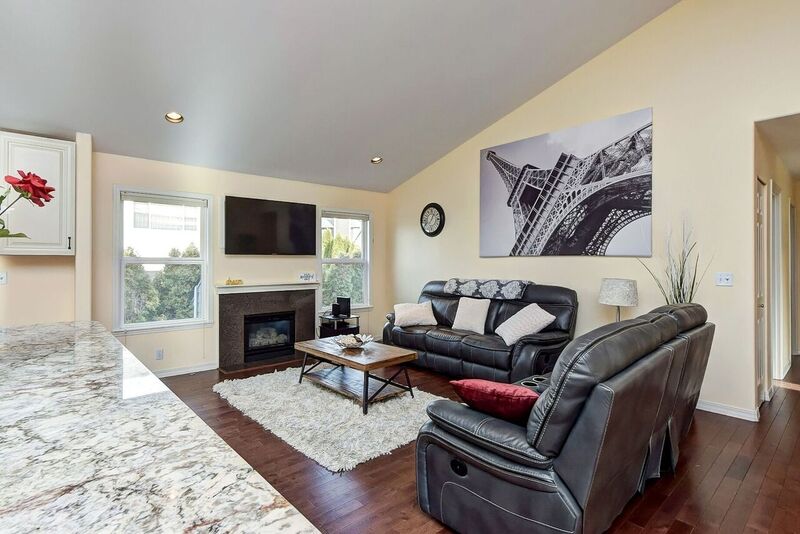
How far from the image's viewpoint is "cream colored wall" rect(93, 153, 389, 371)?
4.25 metres

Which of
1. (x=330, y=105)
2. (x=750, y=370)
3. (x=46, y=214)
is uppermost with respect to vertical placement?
(x=330, y=105)

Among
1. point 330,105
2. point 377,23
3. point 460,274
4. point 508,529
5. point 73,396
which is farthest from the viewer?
point 460,274

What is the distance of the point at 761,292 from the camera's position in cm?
364

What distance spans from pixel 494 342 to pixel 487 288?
0.99 metres

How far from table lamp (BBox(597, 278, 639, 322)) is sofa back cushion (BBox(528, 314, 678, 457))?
2.18 metres

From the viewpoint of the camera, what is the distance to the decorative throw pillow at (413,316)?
5.13 m

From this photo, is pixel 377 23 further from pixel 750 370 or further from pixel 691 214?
pixel 750 370

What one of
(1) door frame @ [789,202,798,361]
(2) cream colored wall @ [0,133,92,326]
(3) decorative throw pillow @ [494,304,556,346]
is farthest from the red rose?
(1) door frame @ [789,202,798,361]

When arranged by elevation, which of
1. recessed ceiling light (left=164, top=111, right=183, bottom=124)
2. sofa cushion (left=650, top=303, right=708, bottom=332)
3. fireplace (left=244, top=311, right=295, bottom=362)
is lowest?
fireplace (left=244, top=311, right=295, bottom=362)

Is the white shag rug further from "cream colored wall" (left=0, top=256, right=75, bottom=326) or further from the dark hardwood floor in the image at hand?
"cream colored wall" (left=0, top=256, right=75, bottom=326)

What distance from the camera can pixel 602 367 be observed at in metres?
1.53

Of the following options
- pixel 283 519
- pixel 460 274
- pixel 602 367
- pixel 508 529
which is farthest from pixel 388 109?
pixel 283 519

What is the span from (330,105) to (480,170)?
220 cm

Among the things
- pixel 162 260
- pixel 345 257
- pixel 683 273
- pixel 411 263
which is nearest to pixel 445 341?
pixel 411 263
